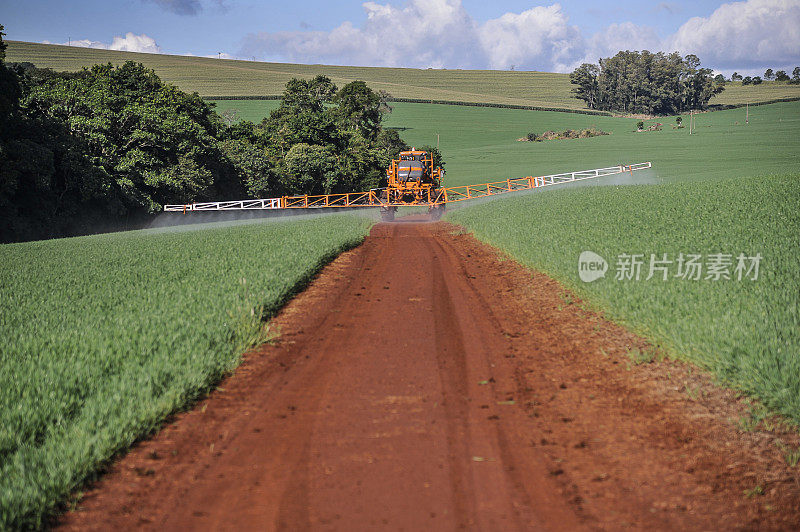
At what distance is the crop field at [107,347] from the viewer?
213 inches

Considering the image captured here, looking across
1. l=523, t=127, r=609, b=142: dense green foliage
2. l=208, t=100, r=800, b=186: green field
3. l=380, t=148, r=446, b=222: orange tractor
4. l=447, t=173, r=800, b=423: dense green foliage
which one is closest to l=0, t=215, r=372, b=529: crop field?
l=447, t=173, r=800, b=423: dense green foliage

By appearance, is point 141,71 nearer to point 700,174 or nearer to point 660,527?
point 700,174

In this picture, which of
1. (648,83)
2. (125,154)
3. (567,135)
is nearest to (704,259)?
(125,154)

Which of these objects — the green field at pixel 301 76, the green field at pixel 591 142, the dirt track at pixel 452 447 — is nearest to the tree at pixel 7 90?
the dirt track at pixel 452 447

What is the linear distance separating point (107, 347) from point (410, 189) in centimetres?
3552

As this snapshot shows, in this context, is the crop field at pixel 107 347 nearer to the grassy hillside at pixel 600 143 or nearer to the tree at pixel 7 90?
the tree at pixel 7 90

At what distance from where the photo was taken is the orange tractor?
141 ft

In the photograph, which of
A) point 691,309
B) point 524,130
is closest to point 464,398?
point 691,309

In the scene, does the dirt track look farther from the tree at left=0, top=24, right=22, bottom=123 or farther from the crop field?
the tree at left=0, top=24, right=22, bottom=123

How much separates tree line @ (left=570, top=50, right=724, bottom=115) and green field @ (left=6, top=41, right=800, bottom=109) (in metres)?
7.39

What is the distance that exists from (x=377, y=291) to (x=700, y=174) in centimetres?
→ 4859

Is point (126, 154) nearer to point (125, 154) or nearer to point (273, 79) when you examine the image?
point (125, 154)

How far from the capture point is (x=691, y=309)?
9.41 metres

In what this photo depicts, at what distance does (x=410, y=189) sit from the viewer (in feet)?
141
